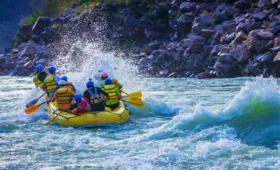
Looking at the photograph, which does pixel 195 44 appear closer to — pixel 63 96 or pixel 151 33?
pixel 151 33

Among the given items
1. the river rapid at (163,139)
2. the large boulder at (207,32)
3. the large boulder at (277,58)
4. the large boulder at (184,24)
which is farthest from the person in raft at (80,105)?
the large boulder at (184,24)

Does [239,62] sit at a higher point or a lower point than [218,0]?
lower

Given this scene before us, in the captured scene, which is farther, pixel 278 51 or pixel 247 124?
pixel 278 51

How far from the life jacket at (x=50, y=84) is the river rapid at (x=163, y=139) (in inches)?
26.1

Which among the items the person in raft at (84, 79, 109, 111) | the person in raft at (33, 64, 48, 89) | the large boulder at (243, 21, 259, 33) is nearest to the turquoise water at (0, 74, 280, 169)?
the person in raft at (84, 79, 109, 111)

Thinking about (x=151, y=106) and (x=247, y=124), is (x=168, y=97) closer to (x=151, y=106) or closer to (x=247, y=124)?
(x=151, y=106)

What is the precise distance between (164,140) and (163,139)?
4.3 inches

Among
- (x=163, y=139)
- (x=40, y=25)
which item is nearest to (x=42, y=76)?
(x=163, y=139)

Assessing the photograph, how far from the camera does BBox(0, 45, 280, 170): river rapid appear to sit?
8359 millimetres

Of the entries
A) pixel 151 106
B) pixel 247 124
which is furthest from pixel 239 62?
pixel 247 124

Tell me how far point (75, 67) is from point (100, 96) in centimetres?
2157

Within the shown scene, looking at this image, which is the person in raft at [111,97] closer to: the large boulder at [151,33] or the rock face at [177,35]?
the rock face at [177,35]

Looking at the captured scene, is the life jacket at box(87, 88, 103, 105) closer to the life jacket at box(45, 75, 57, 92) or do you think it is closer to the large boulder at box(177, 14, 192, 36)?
the life jacket at box(45, 75, 57, 92)

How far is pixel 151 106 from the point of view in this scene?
14.2 meters
